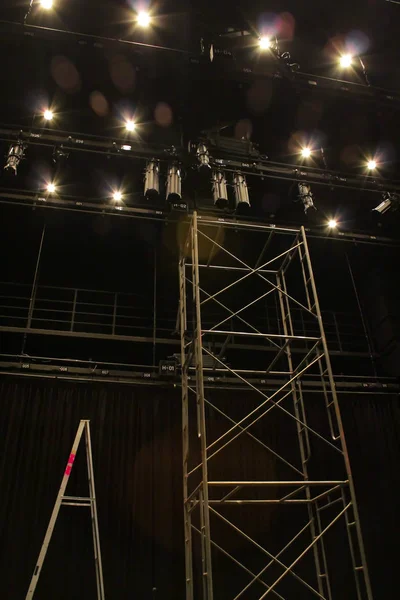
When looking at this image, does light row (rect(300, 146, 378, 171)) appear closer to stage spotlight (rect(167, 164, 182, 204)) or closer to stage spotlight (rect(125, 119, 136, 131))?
stage spotlight (rect(167, 164, 182, 204))

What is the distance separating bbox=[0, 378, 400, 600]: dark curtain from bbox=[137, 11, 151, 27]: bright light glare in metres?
6.24

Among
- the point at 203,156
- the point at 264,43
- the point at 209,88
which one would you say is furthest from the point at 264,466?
the point at 264,43

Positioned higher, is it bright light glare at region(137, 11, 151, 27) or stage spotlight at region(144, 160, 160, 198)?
bright light glare at region(137, 11, 151, 27)

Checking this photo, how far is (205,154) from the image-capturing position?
290 inches

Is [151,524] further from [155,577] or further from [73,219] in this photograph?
[73,219]

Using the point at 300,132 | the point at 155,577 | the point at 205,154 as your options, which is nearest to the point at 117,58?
the point at 205,154

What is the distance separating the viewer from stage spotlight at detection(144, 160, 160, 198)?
703 cm

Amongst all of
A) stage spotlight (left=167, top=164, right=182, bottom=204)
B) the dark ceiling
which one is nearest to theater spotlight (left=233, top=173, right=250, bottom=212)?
the dark ceiling

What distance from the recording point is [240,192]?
7531 millimetres

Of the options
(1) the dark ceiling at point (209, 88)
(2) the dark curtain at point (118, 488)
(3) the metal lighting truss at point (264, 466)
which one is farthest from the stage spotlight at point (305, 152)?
(2) the dark curtain at point (118, 488)

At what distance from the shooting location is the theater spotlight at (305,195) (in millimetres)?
7812

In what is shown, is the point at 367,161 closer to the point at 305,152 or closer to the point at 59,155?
the point at 305,152

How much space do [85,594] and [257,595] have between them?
2382mm

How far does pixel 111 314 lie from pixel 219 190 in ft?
11.7
